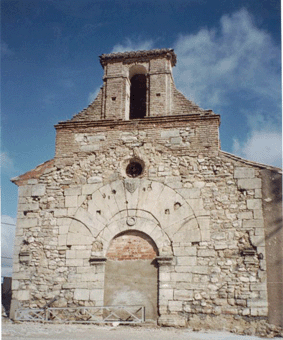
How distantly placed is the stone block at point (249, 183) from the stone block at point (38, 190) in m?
4.88

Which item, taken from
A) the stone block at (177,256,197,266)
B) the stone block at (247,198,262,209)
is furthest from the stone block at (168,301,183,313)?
the stone block at (247,198,262,209)

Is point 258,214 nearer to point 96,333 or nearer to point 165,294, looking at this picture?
point 165,294

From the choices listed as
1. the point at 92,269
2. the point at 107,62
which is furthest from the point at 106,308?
the point at 107,62

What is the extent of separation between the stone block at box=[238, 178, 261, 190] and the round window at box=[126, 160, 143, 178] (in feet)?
8.04

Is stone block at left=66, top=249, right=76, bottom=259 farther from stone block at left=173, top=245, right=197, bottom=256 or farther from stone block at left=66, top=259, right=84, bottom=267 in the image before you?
stone block at left=173, top=245, right=197, bottom=256

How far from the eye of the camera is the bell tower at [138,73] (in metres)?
11.8

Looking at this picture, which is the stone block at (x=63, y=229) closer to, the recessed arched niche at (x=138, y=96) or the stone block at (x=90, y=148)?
the stone block at (x=90, y=148)

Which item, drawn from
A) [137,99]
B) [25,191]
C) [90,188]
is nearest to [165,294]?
[90,188]

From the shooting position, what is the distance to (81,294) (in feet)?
33.6

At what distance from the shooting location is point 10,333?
8164 mm

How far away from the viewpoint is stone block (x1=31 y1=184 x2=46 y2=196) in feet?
37.2

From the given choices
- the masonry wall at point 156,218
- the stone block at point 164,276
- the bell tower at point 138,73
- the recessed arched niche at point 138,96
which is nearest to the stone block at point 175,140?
the masonry wall at point 156,218

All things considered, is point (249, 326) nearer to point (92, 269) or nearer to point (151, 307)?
point (151, 307)

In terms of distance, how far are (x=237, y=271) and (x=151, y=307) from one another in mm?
2055
